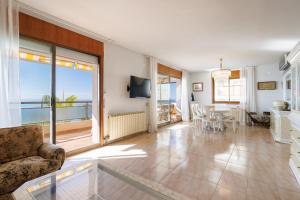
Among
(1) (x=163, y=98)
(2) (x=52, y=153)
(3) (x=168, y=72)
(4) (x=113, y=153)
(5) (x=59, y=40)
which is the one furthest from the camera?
→ (1) (x=163, y=98)

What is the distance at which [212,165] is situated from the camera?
255 centimetres

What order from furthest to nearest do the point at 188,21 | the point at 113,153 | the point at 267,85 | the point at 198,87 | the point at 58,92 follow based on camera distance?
1. the point at 198,87
2. the point at 267,85
3. the point at 58,92
4. the point at 113,153
5. the point at 188,21

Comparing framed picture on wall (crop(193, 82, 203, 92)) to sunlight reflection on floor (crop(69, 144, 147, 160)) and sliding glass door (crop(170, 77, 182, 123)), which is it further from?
sunlight reflection on floor (crop(69, 144, 147, 160))

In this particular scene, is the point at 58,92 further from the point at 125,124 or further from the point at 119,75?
the point at 125,124

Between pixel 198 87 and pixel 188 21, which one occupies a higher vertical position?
pixel 188 21

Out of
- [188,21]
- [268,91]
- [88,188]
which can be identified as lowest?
[88,188]

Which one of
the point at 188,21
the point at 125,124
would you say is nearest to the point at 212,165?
the point at 125,124

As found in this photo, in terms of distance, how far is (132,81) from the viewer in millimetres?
4379

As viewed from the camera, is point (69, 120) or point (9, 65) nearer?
point (9, 65)

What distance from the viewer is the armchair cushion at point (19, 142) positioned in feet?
6.25

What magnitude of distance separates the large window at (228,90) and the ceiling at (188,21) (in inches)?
111

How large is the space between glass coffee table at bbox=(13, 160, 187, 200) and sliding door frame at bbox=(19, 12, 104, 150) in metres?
1.43

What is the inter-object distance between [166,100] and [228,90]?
10.7 ft

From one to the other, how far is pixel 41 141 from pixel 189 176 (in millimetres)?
2287
